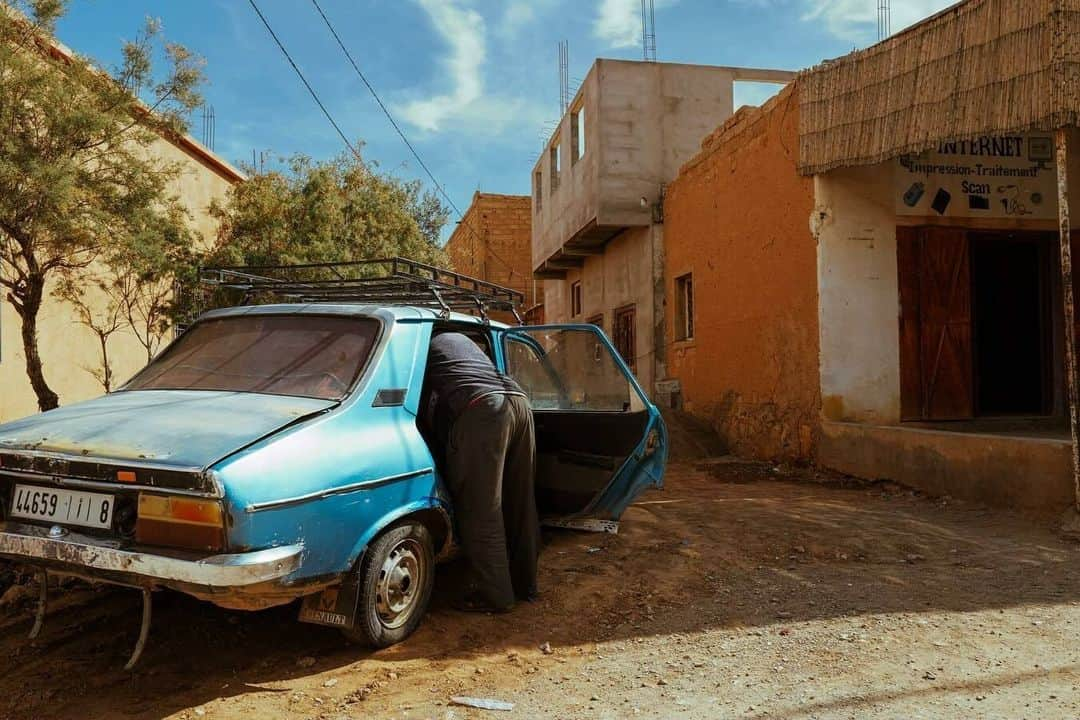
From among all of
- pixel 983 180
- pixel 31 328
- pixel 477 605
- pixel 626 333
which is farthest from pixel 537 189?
pixel 477 605

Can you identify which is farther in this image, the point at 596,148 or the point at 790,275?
the point at 596,148

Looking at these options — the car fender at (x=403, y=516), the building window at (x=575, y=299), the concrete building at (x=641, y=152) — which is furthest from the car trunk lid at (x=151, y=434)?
A: the building window at (x=575, y=299)

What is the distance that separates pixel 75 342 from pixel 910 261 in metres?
10.8

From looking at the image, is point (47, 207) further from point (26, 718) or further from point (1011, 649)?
point (1011, 649)

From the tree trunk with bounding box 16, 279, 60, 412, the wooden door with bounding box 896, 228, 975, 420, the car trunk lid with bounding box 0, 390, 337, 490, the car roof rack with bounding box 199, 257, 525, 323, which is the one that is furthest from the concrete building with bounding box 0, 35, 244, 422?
the wooden door with bounding box 896, 228, 975, 420

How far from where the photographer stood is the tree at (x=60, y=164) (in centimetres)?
611

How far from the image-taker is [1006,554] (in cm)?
484

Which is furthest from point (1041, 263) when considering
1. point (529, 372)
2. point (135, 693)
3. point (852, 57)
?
point (135, 693)

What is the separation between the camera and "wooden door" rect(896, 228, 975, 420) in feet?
27.9

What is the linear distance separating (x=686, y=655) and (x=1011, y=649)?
1.39 metres

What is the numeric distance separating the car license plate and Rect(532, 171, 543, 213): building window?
52.0ft

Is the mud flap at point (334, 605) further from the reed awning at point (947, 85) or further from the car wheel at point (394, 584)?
the reed awning at point (947, 85)

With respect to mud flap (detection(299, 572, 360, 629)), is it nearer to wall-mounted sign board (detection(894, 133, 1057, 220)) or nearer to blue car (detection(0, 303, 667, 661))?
blue car (detection(0, 303, 667, 661))

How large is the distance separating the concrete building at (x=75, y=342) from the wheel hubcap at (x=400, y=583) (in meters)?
6.05
